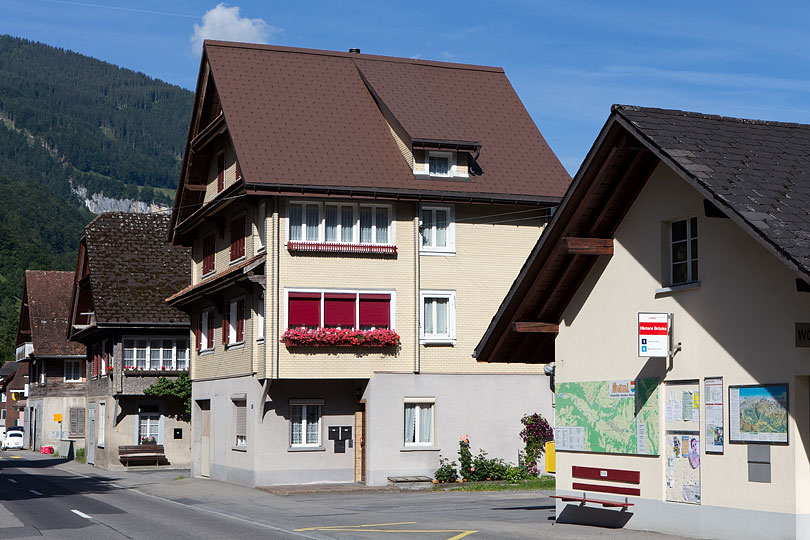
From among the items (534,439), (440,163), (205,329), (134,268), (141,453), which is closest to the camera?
(534,439)

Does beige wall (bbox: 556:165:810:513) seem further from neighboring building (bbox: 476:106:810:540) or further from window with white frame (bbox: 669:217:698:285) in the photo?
window with white frame (bbox: 669:217:698:285)

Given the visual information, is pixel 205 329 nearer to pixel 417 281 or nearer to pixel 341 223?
pixel 341 223

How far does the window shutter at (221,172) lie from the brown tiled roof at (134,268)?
11.8 meters

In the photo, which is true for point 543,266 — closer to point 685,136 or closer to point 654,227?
point 654,227

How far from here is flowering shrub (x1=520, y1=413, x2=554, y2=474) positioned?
3603cm

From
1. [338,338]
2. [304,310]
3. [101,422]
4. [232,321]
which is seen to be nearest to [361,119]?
[304,310]

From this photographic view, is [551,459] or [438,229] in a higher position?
[438,229]

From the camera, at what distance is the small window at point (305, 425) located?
35656 mm

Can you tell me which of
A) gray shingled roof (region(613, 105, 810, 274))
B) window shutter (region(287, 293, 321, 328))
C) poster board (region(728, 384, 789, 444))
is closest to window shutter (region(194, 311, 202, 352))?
window shutter (region(287, 293, 321, 328))

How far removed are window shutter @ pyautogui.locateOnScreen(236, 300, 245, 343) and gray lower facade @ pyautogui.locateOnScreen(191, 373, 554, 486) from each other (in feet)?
5.20

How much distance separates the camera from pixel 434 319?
1425 inches

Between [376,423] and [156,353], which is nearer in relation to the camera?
[376,423]

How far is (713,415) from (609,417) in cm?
277

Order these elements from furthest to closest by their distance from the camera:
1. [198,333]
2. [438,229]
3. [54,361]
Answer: [54,361] < [198,333] < [438,229]
